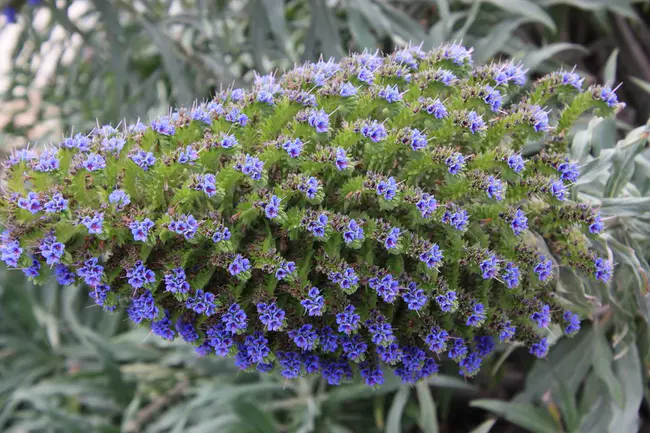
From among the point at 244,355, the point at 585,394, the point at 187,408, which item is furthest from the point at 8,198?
the point at 585,394

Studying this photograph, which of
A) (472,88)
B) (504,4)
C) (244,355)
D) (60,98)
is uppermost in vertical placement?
(60,98)

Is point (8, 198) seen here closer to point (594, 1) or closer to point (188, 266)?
point (188, 266)

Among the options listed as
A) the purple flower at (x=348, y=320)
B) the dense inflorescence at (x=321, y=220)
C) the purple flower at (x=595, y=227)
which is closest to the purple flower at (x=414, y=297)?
the dense inflorescence at (x=321, y=220)

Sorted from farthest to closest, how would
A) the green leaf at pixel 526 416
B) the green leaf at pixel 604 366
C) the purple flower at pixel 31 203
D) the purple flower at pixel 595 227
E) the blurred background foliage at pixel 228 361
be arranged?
the green leaf at pixel 526 416
the blurred background foliage at pixel 228 361
the green leaf at pixel 604 366
the purple flower at pixel 595 227
the purple flower at pixel 31 203

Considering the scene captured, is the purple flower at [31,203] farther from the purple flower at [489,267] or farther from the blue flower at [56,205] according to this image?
the purple flower at [489,267]

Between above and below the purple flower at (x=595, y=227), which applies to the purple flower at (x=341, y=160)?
above

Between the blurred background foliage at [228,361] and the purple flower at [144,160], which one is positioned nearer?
the purple flower at [144,160]

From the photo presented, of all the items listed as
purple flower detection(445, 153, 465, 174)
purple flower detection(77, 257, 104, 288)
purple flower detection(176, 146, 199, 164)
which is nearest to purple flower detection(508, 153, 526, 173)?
purple flower detection(445, 153, 465, 174)
